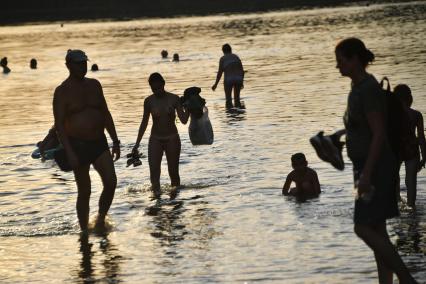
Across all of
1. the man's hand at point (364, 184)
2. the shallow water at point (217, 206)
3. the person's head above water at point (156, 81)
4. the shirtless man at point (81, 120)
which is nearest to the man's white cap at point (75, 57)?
the shirtless man at point (81, 120)

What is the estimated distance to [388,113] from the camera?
801 cm

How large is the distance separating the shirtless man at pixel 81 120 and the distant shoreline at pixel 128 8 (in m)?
93.7

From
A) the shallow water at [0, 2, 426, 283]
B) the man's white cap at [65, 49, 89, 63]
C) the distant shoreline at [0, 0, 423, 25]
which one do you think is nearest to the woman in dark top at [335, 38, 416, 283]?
the shallow water at [0, 2, 426, 283]

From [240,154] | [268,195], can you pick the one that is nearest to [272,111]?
[240,154]

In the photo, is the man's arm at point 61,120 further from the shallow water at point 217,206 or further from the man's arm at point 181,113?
the man's arm at point 181,113

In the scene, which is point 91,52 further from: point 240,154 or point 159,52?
point 240,154

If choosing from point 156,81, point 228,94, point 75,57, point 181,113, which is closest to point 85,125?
point 75,57

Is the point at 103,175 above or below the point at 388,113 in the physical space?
below

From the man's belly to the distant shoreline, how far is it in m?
93.7

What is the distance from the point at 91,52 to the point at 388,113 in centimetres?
5058

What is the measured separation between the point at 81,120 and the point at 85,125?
6 centimetres

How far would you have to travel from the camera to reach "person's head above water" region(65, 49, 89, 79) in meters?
11.3

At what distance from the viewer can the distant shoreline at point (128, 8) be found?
10932cm

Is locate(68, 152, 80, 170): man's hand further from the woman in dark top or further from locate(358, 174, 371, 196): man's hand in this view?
locate(358, 174, 371, 196): man's hand
